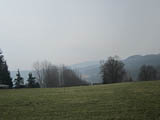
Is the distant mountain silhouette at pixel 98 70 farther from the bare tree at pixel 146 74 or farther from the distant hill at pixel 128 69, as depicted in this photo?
the bare tree at pixel 146 74

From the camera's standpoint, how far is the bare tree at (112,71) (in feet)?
136

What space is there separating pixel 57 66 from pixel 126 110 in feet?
196

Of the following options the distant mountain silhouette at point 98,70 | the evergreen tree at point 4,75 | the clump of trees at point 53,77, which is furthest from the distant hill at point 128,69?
the evergreen tree at point 4,75

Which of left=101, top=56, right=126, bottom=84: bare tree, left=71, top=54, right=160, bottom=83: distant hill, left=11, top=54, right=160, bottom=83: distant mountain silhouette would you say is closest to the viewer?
left=101, top=56, right=126, bottom=84: bare tree

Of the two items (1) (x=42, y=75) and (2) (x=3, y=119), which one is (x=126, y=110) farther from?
(1) (x=42, y=75)

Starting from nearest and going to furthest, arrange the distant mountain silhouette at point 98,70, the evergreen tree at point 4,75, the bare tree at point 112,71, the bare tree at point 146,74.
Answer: the evergreen tree at point 4,75 → the bare tree at point 112,71 → the bare tree at point 146,74 → the distant mountain silhouette at point 98,70

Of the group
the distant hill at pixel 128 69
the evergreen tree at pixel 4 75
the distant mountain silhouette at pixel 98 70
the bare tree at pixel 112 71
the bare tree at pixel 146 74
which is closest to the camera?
the evergreen tree at pixel 4 75

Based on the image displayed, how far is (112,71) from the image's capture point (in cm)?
4194

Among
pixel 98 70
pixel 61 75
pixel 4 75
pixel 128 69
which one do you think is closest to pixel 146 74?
pixel 61 75

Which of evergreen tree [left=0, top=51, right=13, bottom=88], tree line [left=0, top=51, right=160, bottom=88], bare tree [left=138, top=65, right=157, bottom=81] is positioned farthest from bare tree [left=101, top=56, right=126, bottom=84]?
evergreen tree [left=0, top=51, right=13, bottom=88]

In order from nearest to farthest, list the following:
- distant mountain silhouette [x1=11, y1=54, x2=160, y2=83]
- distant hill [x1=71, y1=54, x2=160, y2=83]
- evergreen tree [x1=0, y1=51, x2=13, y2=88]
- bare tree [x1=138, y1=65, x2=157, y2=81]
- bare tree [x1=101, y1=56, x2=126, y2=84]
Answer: evergreen tree [x1=0, y1=51, x2=13, y2=88]
bare tree [x1=101, y1=56, x2=126, y2=84]
bare tree [x1=138, y1=65, x2=157, y2=81]
distant mountain silhouette [x1=11, y1=54, x2=160, y2=83]
distant hill [x1=71, y1=54, x2=160, y2=83]

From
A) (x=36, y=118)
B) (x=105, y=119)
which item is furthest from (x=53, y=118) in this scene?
(x=105, y=119)

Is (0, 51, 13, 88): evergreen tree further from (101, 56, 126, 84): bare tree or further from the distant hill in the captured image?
the distant hill

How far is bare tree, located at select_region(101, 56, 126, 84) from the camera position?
41597 millimetres
